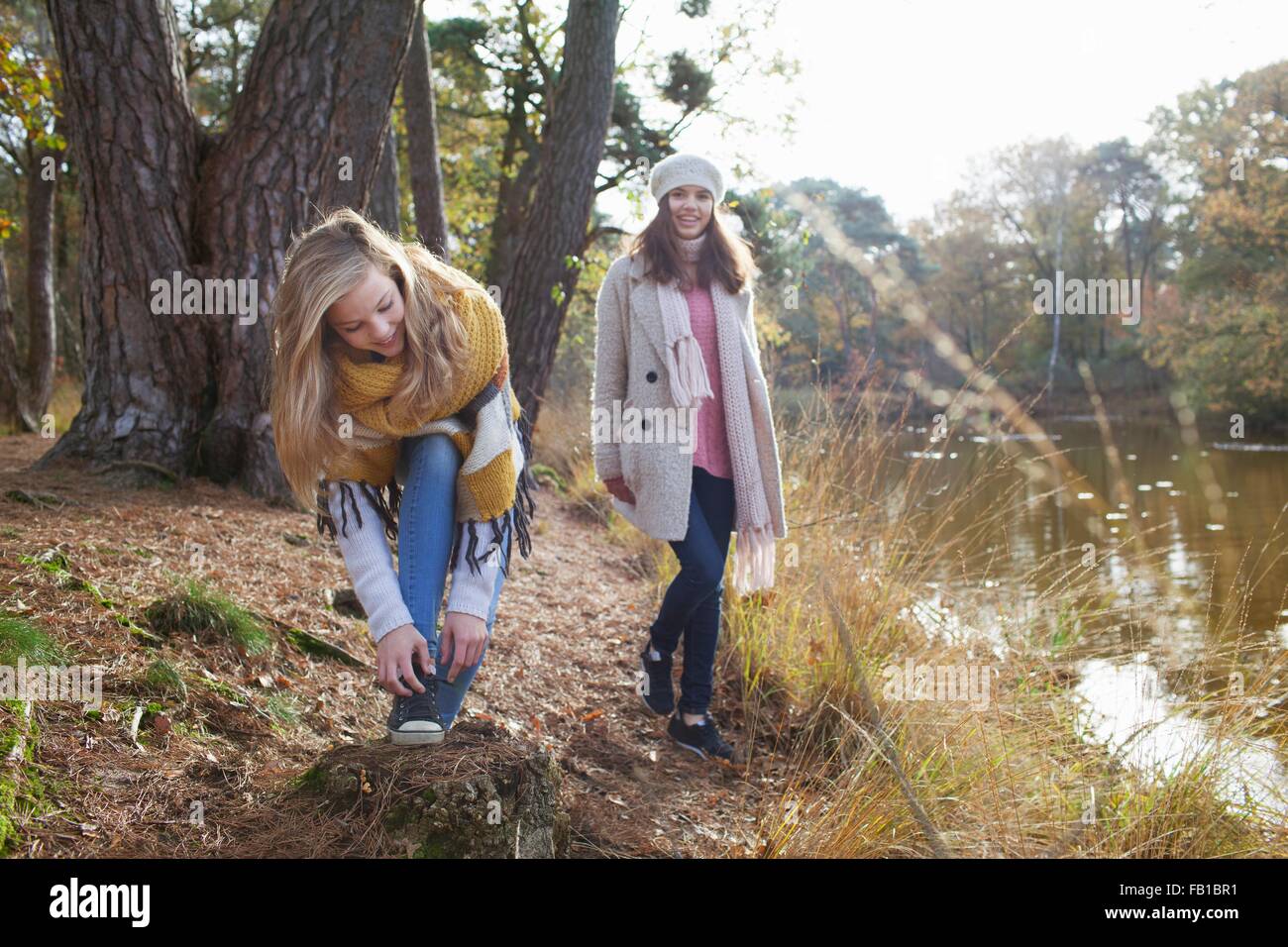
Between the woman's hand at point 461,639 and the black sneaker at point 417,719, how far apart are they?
0.06 metres

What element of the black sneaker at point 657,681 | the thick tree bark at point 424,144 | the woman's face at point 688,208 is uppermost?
the thick tree bark at point 424,144

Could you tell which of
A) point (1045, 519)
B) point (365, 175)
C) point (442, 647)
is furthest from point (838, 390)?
point (1045, 519)

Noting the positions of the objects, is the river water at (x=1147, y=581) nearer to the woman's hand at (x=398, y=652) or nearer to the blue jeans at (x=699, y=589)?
the blue jeans at (x=699, y=589)

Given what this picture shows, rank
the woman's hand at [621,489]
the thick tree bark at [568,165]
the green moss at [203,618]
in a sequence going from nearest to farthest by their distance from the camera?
the green moss at [203,618], the woman's hand at [621,489], the thick tree bark at [568,165]

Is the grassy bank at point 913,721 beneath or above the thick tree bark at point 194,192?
beneath

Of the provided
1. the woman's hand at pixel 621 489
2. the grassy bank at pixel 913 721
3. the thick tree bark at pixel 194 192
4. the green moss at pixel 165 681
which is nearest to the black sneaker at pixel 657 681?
the grassy bank at pixel 913 721

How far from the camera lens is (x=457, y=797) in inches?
66.6

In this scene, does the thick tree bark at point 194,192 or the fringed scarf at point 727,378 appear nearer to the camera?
the fringed scarf at point 727,378

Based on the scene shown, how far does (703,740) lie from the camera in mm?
2723

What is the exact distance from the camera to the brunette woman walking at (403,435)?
178cm

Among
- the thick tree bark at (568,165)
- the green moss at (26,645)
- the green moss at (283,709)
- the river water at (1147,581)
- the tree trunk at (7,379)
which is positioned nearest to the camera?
the green moss at (26,645)

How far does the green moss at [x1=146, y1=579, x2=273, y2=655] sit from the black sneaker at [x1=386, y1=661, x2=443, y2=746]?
75cm

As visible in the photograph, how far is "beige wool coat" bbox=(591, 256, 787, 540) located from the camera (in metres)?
2.62
